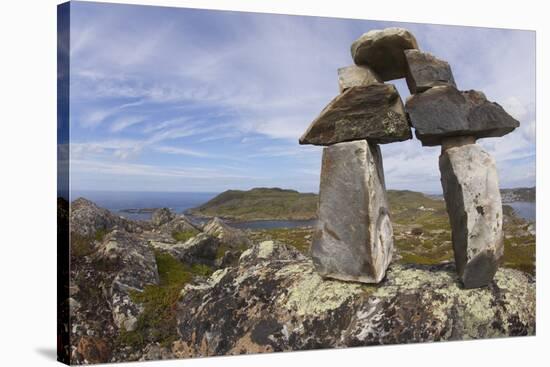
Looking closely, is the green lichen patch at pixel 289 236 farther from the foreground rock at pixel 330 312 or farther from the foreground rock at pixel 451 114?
the foreground rock at pixel 451 114

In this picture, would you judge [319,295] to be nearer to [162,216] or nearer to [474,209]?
[474,209]

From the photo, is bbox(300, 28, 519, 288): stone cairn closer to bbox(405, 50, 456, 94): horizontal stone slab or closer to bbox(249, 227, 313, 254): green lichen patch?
bbox(405, 50, 456, 94): horizontal stone slab

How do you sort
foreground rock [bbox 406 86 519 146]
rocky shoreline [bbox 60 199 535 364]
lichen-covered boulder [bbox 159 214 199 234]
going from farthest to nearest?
1. lichen-covered boulder [bbox 159 214 199 234]
2. foreground rock [bbox 406 86 519 146]
3. rocky shoreline [bbox 60 199 535 364]

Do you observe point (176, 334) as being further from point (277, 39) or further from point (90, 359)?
point (277, 39)

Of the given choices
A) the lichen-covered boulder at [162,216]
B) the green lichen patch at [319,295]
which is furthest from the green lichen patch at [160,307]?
the green lichen patch at [319,295]

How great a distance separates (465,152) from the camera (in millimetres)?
12688

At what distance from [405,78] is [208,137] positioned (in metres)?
4.28

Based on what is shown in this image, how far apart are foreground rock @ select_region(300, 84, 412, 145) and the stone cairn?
0.02m

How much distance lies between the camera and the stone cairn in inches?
490

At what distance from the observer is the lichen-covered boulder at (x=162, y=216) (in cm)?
1439

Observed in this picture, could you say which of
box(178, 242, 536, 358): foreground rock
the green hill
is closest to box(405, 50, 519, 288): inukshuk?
box(178, 242, 536, 358): foreground rock

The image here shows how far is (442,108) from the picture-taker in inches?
500

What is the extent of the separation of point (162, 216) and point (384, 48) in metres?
5.65

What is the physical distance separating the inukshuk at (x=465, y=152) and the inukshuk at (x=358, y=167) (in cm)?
45
